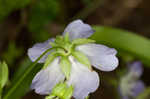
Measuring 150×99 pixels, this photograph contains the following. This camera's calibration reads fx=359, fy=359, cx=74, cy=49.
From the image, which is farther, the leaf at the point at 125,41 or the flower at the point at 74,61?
the leaf at the point at 125,41

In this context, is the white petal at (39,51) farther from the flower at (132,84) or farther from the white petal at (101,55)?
the flower at (132,84)

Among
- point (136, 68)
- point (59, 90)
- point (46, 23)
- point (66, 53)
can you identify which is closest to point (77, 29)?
point (66, 53)

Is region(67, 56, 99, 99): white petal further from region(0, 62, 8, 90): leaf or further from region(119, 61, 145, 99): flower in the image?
region(119, 61, 145, 99): flower

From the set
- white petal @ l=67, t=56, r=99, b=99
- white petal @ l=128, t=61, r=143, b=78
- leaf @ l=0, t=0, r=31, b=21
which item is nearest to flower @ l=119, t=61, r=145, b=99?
white petal @ l=128, t=61, r=143, b=78

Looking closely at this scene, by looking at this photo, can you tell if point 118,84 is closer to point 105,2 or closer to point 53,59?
point 105,2

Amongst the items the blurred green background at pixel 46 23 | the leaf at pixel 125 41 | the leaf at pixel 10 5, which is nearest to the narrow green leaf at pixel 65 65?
the leaf at pixel 125 41

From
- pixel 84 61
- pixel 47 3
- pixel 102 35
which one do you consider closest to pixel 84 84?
pixel 84 61
